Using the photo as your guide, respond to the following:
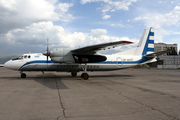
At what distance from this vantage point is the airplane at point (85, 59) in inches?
564

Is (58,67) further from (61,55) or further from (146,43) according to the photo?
(146,43)

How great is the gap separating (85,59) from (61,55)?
268 centimetres

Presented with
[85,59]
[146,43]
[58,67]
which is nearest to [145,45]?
[146,43]

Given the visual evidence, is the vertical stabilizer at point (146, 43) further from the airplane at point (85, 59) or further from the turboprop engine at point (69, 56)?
the turboprop engine at point (69, 56)

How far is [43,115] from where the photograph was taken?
4.23 m

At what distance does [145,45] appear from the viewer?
19.8 meters

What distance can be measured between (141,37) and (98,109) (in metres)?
17.8

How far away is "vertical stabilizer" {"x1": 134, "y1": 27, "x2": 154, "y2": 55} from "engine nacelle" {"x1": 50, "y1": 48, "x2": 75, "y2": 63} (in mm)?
10087

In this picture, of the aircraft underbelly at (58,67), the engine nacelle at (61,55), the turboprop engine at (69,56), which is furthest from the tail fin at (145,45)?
the engine nacelle at (61,55)

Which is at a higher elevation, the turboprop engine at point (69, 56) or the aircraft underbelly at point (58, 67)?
the turboprop engine at point (69, 56)

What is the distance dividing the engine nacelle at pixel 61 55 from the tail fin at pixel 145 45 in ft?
27.3

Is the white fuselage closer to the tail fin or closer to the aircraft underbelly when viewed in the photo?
the aircraft underbelly

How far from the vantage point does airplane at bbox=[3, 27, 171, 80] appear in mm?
14335

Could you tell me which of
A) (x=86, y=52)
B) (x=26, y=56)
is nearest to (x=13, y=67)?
(x=26, y=56)
